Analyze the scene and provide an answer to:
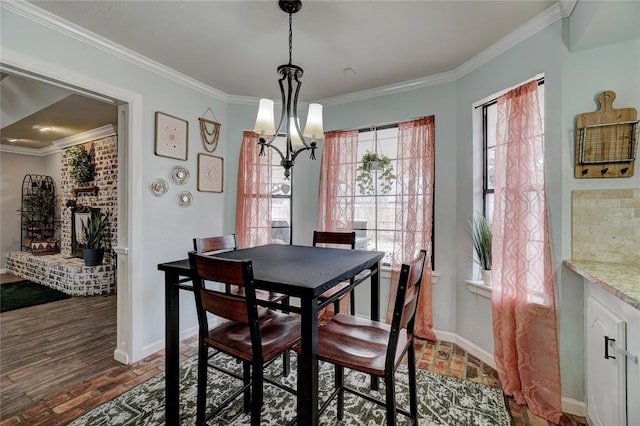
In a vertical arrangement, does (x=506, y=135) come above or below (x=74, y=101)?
below

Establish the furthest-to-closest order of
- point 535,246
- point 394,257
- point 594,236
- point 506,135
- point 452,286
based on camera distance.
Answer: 1. point 394,257
2. point 452,286
3. point 506,135
4. point 535,246
5. point 594,236

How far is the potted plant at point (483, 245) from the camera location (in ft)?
7.80

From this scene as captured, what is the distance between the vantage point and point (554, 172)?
6.17 feet

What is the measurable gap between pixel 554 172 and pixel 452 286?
4.37 ft

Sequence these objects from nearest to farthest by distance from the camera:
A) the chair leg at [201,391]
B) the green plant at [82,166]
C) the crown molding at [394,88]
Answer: the chair leg at [201,391] < the crown molding at [394,88] < the green plant at [82,166]

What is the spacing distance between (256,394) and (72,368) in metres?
2.10

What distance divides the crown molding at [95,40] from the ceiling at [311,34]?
4 centimetres

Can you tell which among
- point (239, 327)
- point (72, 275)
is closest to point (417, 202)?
point (239, 327)

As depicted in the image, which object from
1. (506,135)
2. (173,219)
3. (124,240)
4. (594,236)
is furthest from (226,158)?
(594,236)

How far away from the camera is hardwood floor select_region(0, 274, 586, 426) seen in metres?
1.86

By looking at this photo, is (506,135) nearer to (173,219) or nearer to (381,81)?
(381,81)

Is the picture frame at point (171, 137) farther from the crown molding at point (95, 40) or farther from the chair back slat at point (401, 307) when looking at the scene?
the chair back slat at point (401, 307)

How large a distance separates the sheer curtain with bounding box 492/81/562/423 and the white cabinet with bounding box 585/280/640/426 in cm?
20

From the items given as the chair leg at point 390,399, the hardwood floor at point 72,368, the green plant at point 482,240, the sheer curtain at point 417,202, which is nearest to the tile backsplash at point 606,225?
the green plant at point 482,240
